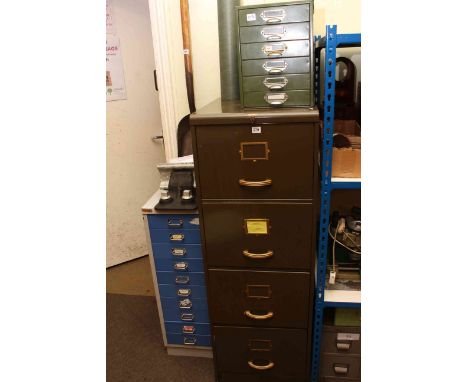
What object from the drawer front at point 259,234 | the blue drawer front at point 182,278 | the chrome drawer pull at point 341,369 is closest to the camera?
the drawer front at point 259,234

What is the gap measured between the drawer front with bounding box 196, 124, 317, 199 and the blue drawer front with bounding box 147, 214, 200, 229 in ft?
1.21

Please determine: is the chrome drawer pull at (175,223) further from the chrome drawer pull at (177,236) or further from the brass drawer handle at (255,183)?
the brass drawer handle at (255,183)

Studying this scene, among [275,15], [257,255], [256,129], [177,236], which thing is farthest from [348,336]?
[275,15]

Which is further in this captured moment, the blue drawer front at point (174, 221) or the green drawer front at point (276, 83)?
the blue drawer front at point (174, 221)

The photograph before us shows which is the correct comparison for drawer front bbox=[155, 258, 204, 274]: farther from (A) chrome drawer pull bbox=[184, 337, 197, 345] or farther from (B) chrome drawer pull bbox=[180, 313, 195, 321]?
(A) chrome drawer pull bbox=[184, 337, 197, 345]

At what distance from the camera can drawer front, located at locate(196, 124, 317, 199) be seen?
120 cm

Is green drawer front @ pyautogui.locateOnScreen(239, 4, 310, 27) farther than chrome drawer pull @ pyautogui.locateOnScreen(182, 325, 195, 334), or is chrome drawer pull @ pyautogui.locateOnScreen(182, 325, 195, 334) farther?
chrome drawer pull @ pyautogui.locateOnScreen(182, 325, 195, 334)

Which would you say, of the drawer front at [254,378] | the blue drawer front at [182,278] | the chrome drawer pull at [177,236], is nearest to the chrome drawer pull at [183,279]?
the blue drawer front at [182,278]

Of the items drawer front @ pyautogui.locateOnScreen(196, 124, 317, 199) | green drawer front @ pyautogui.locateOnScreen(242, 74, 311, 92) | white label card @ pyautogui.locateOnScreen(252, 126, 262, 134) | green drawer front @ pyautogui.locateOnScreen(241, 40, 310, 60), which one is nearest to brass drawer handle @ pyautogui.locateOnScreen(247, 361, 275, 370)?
drawer front @ pyautogui.locateOnScreen(196, 124, 317, 199)

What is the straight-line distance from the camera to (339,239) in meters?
1.56

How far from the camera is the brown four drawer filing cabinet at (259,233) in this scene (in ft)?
3.97

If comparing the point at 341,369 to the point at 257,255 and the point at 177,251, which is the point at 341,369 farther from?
the point at 177,251

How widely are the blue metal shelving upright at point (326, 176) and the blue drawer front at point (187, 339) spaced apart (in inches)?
22.3

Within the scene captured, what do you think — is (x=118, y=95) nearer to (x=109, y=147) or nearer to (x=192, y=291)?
(x=109, y=147)
